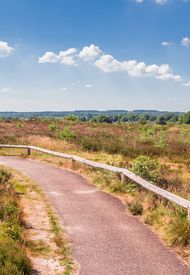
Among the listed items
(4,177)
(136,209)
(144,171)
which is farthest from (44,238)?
(144,171)

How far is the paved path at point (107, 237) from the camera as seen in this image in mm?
6879

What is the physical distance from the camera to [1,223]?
8.63 metres

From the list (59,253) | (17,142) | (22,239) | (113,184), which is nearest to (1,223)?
(22,239)

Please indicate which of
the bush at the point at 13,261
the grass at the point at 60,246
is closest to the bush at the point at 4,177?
the grass at the point at 60,246

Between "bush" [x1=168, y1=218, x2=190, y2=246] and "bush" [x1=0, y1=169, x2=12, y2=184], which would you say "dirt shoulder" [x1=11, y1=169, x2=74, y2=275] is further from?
"bush" [x1=168, y1=218, x2=190, y2=246]

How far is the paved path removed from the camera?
6.88 meters

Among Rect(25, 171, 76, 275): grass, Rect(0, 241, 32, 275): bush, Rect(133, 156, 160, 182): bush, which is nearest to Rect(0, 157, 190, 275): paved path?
Rect(25, 171, 76, 275): grass

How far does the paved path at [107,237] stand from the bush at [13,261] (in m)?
1.08

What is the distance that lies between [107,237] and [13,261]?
113 inches

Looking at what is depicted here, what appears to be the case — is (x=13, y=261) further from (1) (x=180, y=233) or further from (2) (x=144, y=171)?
(2) (x=144, y=171)

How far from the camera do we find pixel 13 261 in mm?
6215

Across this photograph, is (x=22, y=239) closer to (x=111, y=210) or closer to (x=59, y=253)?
(x=59, y=253)

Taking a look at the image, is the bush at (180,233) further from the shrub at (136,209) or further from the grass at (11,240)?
the grass at (11,240)

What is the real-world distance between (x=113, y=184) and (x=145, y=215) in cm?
378
